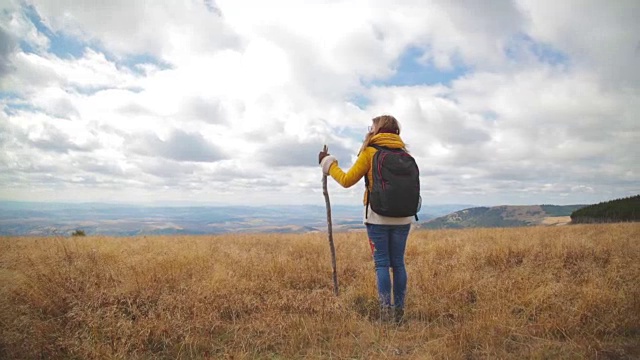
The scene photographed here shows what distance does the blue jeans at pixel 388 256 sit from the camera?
4023mm

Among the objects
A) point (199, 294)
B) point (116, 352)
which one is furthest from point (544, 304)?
point (116, 352)

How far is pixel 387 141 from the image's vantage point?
404 centimetres

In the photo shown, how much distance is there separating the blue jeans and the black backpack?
0.91 feet

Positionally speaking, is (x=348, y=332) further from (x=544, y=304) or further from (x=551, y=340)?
(x=544, y=304)

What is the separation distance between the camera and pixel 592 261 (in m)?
6.82

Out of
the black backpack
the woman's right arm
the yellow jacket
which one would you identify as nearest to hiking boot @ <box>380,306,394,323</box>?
the black backpack

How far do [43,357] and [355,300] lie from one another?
355cm

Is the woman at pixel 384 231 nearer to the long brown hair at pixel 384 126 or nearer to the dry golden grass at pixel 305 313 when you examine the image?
the long brown hair at pixel 384 126

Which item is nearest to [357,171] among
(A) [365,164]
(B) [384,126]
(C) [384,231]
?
(A) [365,164]

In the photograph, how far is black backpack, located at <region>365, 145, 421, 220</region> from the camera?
3.83 metres

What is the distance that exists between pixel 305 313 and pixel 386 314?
97 centimetres

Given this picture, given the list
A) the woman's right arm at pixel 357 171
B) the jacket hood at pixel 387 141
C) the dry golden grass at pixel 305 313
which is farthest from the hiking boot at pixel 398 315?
the jacket hood at pixel 387 141

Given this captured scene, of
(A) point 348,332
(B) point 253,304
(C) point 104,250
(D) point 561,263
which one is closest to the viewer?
(A) point 348,332

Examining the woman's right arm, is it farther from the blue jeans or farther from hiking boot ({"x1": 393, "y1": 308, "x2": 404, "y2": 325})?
hiking boot ({"x1": 393, "y1": 308, "x2": 404, "y2": 325})
